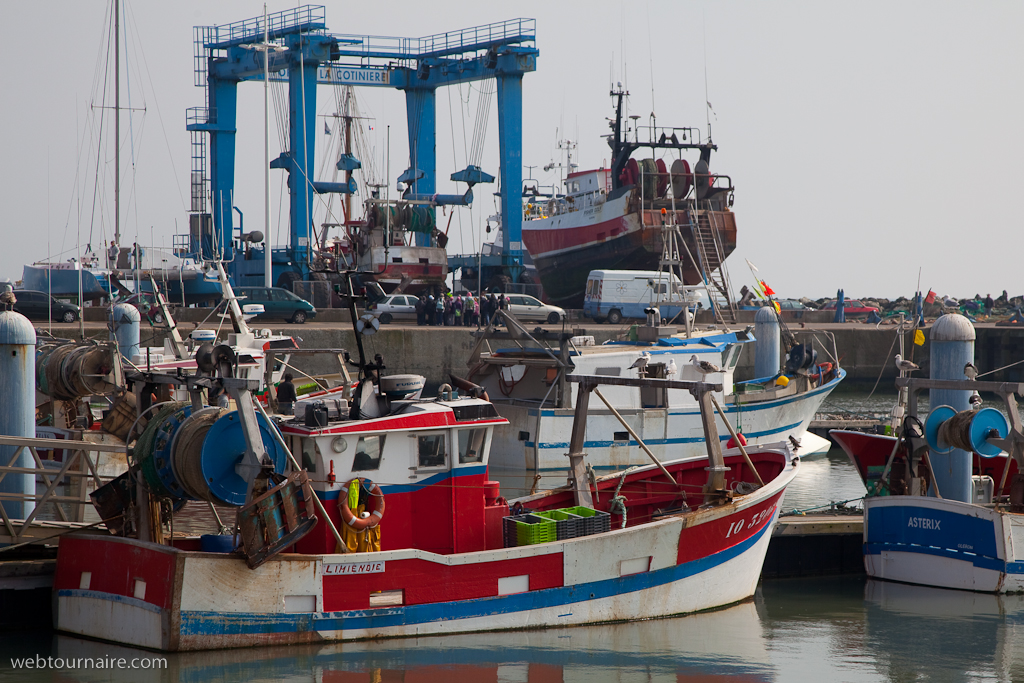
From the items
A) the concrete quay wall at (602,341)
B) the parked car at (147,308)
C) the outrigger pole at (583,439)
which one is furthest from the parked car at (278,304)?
the outrigger pole at (583,439)

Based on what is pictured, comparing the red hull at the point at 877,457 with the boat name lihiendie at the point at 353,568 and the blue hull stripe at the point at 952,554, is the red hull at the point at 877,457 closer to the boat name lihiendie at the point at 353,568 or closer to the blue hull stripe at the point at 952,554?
the blue hull stripe at the point at 952,554

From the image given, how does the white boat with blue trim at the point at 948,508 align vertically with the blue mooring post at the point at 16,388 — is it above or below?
below

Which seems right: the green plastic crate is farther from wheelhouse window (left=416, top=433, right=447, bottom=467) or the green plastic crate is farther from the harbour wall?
the harbour wall

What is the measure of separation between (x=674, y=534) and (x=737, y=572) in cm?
126

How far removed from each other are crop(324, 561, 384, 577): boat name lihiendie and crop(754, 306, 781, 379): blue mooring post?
16312 millimetres

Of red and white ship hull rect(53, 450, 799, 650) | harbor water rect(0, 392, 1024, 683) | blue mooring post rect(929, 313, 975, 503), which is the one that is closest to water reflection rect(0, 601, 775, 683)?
harbor water rect(0, 392, 1024, 683)

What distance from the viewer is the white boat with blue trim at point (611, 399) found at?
17938mm

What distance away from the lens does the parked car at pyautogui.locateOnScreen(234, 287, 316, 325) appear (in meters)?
31.8

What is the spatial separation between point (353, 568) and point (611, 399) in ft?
33.8

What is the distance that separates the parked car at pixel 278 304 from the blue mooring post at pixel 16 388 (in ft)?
68.6

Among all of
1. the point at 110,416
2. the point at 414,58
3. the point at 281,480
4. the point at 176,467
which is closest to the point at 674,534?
the point at 281,480

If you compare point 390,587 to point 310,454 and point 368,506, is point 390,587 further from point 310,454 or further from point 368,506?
point 310,454

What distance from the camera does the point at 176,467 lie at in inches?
340

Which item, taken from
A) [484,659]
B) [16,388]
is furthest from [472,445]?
[16,388]
